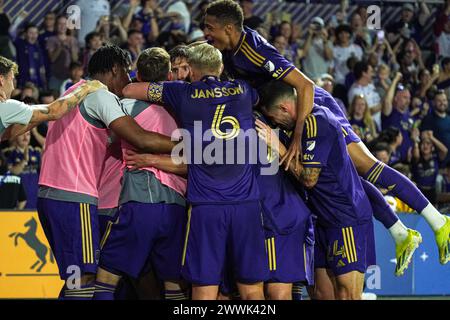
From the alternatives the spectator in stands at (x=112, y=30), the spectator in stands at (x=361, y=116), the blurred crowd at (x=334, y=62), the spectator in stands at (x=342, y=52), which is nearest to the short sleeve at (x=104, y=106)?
the blurred crowd at (x=334, y=62)

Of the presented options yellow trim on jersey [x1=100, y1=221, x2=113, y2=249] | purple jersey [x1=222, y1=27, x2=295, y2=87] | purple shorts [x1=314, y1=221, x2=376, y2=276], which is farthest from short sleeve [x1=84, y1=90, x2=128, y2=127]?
purple shorts [x1=314, y1=221, x2=376, y2=276]

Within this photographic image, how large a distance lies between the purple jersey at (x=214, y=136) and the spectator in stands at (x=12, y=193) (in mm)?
4771

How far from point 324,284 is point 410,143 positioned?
7.76 m

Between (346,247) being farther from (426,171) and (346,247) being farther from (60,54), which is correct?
(60,54)

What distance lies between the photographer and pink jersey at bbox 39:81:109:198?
284 inches

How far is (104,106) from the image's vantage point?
713cm

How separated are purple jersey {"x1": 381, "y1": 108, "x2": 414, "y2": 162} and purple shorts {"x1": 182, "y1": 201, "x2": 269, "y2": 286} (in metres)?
8.53

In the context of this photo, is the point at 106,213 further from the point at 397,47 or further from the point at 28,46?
the point at 397,47

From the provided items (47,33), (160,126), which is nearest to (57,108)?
(160,126)

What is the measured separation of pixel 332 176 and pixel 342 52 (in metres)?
9.13

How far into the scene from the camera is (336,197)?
7.50m

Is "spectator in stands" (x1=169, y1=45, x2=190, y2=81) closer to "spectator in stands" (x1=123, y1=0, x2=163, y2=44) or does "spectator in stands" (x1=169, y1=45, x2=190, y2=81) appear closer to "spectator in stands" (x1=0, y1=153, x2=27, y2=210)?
"spectator in stands" (x1=0, y1=153, x2=27, y2=210)

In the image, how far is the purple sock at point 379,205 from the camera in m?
8.30

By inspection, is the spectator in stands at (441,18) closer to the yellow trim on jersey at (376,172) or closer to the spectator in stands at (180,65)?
the yellow trim on jersey at (376,172)
